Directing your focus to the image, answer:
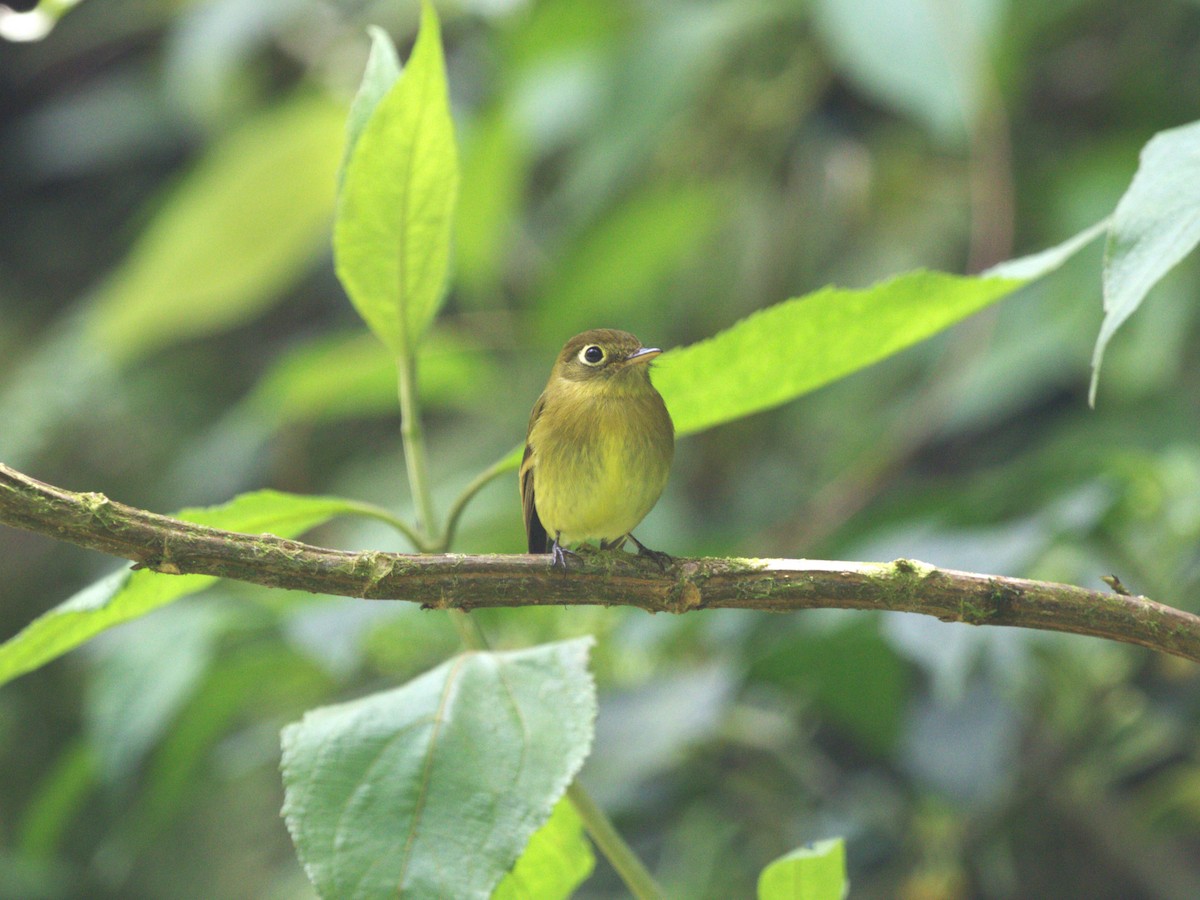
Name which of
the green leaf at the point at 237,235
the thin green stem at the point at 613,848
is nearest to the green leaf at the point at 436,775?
the thin green stem at the point at 613,848

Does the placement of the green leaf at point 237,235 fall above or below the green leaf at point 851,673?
above

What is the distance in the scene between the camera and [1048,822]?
2869 mm

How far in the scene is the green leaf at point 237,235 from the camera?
4.07 m

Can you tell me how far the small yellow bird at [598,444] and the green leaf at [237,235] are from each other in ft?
6.63

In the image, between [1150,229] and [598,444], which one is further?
[598,444]

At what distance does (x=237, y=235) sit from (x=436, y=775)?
10.2 ft

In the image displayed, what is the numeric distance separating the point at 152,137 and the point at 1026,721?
4.53 metres

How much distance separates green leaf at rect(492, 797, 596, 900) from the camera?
156 cm

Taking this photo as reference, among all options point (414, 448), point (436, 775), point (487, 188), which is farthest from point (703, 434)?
point (436, 775)

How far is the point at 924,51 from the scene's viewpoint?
A: 290 centimetres

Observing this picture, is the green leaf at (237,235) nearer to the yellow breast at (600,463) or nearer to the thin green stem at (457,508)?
the yellow breast at (600,463)

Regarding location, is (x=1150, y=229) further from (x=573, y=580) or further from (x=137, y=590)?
(x=137, y=590)

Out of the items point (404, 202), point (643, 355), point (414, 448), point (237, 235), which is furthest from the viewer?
→ point (237, 235)

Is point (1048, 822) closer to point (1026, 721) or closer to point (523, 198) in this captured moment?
point (1026, 721)
